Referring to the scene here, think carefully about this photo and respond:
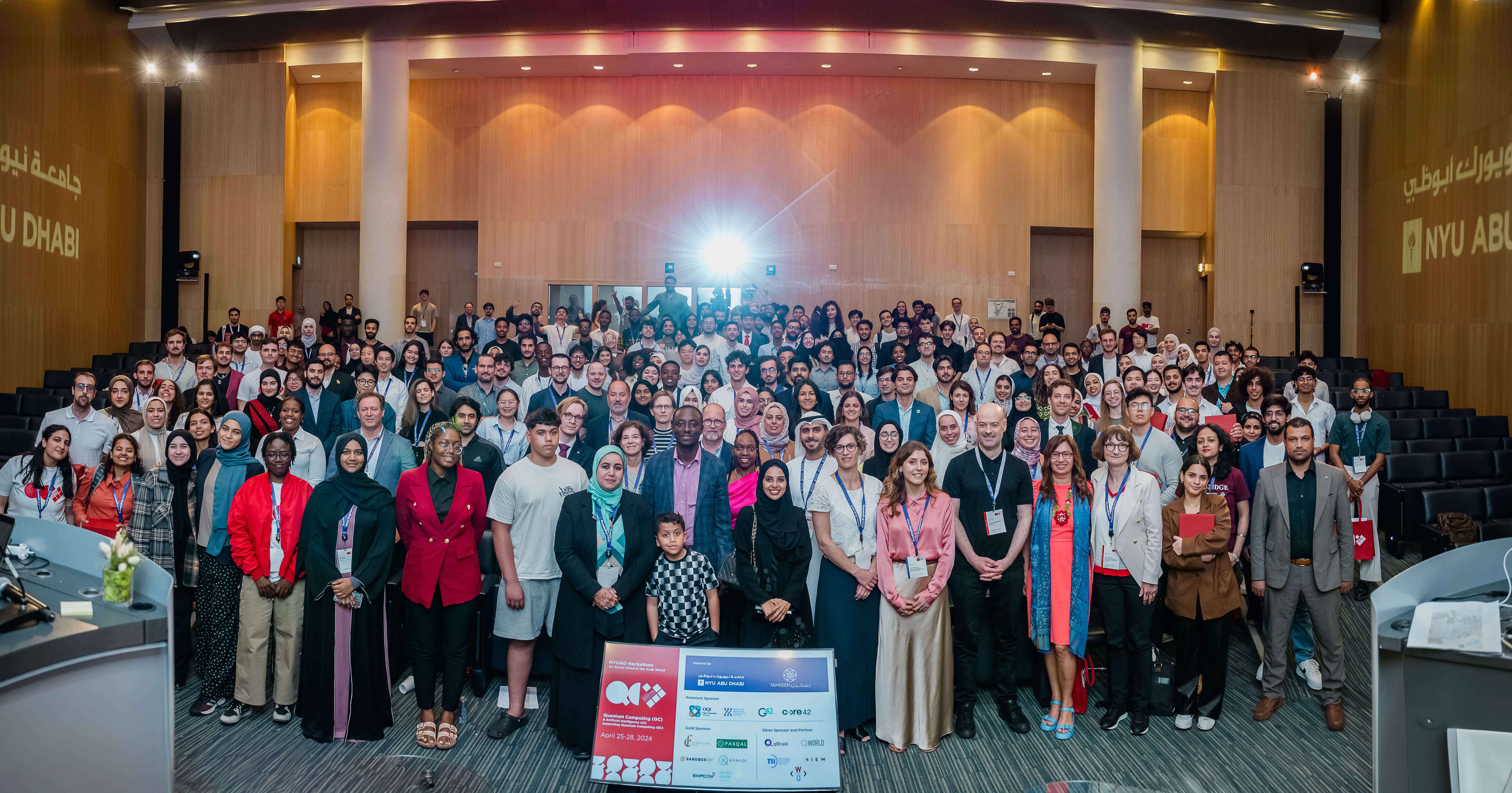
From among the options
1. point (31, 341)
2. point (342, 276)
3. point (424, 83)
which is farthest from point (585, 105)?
point (31, 341)

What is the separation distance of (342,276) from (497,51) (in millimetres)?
4401

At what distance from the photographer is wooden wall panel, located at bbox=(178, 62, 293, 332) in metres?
13.2

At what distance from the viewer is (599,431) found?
5.73 meters

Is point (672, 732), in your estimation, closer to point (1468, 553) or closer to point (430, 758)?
point (430, 758)

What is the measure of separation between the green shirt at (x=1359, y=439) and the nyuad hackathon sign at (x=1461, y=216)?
476 cm

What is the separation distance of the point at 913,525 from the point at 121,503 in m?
4.09

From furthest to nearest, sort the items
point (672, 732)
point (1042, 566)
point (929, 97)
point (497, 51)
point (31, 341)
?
point (929, 97) < point (497, 51) < point (31, 341) < point (1042, 566) < point (672, 732)

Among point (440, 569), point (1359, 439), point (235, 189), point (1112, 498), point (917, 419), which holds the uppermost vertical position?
A: point (235, 189)

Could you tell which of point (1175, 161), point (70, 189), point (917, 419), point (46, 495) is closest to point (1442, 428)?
point (1175, 161)

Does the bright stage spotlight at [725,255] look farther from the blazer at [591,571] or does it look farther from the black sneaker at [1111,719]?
the black sneaker at [1111,719]

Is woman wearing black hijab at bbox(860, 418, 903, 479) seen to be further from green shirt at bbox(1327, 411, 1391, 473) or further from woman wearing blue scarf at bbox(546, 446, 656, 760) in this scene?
green shirt at bbox(1327, 411, 1391, 473)

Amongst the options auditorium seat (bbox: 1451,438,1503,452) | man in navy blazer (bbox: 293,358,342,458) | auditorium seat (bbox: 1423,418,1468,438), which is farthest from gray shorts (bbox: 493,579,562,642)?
auditorium seat (bbox: 1423,418,1468,438)

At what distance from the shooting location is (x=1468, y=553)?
331 cm

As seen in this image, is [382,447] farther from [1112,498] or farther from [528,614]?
[1112,498]
